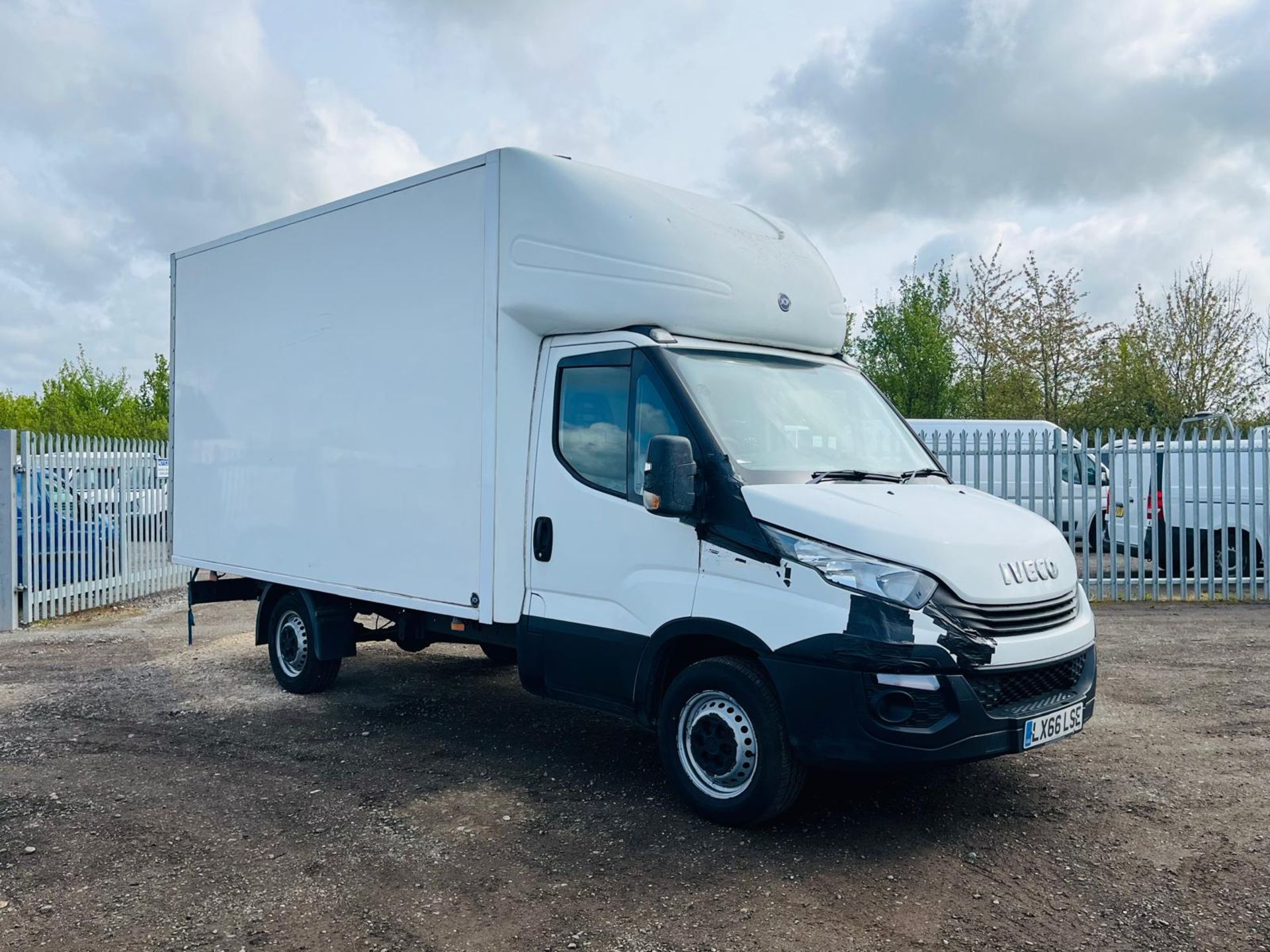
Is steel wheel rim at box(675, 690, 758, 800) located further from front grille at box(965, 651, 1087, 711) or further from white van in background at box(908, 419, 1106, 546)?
white van in background at box(908, 419, 1106, 546)

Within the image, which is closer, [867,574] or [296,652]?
[867,574]

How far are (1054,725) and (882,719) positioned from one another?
0.91 meters

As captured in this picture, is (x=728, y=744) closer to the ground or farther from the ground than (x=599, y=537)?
closer to the ground

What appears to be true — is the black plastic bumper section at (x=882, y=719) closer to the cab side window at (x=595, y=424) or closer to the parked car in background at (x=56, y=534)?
the cab side window at (x=595, y=424)

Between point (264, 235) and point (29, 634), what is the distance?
6161 millimetres

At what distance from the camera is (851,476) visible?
521 cm

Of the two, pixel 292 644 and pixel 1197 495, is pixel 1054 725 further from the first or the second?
pixel 1197 495

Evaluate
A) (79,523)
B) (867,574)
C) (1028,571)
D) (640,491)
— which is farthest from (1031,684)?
(79,523)

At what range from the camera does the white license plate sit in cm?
465

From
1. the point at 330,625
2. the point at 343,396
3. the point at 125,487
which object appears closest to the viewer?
the point at 343,396

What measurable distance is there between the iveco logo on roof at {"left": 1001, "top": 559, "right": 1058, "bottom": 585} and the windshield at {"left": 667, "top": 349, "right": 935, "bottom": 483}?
0.85 meters

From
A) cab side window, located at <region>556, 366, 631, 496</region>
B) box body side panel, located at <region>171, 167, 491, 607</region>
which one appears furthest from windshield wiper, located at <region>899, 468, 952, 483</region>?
box body side panel, located at <region>171, 167, 491, 607</region>

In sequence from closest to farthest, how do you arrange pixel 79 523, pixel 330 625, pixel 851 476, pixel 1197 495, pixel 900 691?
pixel 900 691, pixel 851 476, pixel 330 625, pixel 79 523, pixel 1197 495

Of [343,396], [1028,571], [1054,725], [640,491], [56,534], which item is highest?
[343,396]
